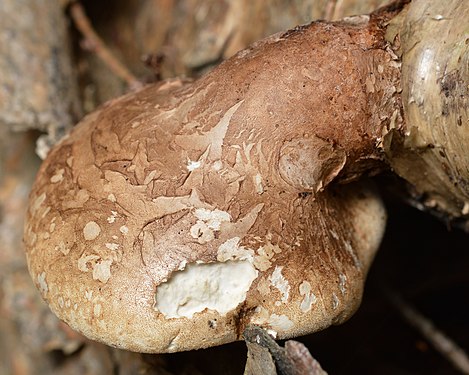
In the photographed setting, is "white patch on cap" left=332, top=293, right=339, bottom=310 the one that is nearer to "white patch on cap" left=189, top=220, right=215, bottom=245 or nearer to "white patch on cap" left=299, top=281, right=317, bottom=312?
"white patch on cap" left=299, top=281, right=317, bottom=312

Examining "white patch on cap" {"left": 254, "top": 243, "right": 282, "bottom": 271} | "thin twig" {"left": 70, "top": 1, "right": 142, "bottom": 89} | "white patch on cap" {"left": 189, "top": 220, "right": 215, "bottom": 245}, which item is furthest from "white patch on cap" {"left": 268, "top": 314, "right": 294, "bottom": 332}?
"thin twig" {"left": 70, "top": 1, "right": 142, "bottom": 89}

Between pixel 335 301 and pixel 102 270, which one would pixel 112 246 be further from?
pixel 335 301

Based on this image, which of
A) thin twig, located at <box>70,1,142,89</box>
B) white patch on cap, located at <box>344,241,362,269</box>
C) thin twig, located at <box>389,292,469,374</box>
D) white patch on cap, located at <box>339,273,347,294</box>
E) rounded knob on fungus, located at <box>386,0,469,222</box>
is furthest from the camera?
thin twig, located at <box>70,1,142,89</box>

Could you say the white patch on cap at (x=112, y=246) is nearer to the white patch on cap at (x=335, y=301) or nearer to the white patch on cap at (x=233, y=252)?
the white patch on cap at (x=233, y=252)

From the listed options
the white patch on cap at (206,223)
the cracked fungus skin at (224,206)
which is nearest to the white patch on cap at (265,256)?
the cracked fungus skin at (224,206)

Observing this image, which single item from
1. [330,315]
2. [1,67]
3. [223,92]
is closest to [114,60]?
[1,67]

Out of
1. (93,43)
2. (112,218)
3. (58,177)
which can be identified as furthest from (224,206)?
(93,43)

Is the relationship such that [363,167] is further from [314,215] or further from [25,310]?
[25,310]

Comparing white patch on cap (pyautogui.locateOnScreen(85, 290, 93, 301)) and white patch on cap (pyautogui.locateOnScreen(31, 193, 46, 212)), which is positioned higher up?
white patch on cap (pyautogui.locateOnScreen(31, 193, 46, 212))
